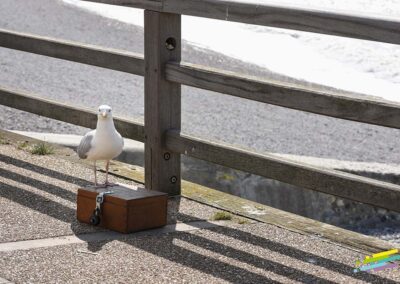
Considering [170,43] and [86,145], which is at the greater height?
[170,43]

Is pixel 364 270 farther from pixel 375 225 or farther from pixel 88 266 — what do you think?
pixel 375 225

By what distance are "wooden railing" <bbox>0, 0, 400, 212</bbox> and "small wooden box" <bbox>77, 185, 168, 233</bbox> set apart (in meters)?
0.52

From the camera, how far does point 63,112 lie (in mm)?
6867

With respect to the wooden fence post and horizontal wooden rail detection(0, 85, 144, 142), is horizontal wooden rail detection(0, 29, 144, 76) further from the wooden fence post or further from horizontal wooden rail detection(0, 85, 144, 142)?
horizontal wooden rail detection(0, 85, 144, 142)

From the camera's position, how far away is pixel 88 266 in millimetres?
4766

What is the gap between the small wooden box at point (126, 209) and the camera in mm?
5348

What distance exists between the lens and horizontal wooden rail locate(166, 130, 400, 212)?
16.0 ft

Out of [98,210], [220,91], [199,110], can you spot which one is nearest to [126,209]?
[98,210]

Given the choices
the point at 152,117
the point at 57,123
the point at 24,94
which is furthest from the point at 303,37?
the point at 152,117

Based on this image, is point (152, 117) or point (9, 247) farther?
point (152, 117)

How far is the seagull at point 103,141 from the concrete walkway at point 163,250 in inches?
16.1

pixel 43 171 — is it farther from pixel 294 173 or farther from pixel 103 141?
pixel 294 173

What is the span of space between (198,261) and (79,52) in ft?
7.33

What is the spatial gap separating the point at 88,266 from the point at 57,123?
568 centimetres
